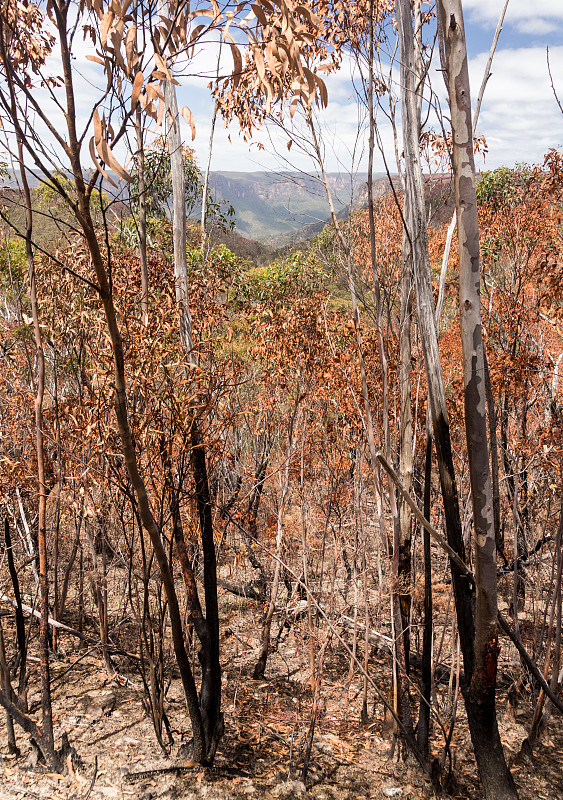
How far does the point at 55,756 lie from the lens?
14.0ft

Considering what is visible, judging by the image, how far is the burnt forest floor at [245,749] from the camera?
4.32 metres

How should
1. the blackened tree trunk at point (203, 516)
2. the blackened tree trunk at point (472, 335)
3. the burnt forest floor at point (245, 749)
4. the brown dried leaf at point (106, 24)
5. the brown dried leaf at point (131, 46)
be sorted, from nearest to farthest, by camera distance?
the brown dried leaf at point (106, 24), the brown dried leaf at point (131, 46), the blackened tree trunk at point (472, 335), the burnt forest floor at point (245, 749), the blackened tree trunk at point (203, 516)

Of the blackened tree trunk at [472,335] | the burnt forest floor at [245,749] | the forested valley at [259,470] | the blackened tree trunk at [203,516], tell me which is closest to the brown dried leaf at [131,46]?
the forested valley at [259,470]

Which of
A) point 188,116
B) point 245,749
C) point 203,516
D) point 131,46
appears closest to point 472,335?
point 188,116

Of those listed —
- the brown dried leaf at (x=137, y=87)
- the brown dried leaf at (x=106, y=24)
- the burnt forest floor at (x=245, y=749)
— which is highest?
the brown dried leaf at (x=106, y=24)

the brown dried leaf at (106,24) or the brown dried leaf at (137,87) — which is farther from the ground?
the brown dried leaf at (106,24)

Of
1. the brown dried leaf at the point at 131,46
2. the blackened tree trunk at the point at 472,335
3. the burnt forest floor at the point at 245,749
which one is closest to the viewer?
the brown dried leaf at the point at 131,46

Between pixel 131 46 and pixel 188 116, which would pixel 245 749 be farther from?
pixel 131 46

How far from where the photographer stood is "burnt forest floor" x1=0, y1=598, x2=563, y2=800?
432cm

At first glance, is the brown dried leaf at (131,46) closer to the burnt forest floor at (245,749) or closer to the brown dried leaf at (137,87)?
the brown dried leaf at (137,87)

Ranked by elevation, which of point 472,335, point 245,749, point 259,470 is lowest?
point 245,749

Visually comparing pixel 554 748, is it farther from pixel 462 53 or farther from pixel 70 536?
pixel 70 536

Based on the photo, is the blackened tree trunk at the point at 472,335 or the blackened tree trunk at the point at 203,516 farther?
the blackened tree trunk at the point at 203,516

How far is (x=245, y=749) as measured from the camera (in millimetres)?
5258
